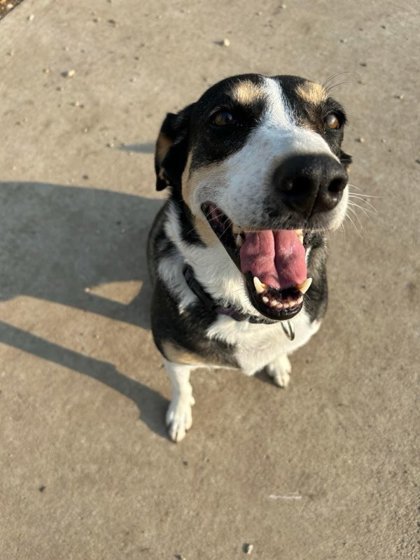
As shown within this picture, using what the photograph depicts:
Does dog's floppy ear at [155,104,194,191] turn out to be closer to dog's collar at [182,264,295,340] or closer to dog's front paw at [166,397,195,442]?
dog's collar at [182,264,295,340]

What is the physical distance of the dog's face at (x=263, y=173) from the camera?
186 cm

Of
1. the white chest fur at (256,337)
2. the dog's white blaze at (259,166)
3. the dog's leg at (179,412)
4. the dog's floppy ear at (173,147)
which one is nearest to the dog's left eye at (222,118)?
the dog's white blaze at (259,166)

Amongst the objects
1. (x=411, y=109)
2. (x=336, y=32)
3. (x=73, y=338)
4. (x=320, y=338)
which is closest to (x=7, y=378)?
(x=73, y=338)

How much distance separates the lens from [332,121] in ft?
8.13

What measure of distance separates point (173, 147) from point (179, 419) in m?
1.74

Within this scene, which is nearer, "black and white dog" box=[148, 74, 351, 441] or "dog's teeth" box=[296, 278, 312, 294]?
"black and white dog" box=[148, 74, 351, 441]

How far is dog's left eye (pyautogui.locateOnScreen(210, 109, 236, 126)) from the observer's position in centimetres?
233

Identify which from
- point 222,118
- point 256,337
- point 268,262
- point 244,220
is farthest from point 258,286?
point 222,118

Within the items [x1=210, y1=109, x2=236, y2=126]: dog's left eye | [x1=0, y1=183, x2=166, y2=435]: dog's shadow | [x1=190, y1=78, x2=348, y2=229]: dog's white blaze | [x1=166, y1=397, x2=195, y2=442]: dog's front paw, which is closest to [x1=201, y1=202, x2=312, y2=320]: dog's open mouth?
[x1=190, y1=78, x2=348, y2=229]: dog's white blaze

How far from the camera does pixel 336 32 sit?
5.16 metres

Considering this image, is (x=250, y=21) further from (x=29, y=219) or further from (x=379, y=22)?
(x=29, y=219)

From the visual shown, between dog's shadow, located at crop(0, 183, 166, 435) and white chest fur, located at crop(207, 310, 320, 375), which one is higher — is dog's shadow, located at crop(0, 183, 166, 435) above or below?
below

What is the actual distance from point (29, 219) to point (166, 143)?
1901 mm

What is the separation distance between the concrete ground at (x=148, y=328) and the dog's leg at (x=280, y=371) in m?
0.08
